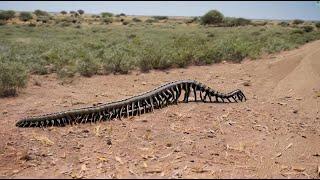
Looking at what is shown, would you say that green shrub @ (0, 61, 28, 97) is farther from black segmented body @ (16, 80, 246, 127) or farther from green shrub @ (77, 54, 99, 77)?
black segmented body @ (16, 80, 246, 127)

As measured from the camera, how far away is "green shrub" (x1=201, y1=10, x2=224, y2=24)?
5291cm

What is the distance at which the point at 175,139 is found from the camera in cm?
689

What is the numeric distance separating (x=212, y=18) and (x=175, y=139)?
47260mm

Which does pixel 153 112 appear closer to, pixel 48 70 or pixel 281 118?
pixel 281 118

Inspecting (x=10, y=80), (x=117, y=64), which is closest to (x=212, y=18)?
(x=117, y=64)

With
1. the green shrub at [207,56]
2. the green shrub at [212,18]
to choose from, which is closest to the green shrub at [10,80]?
the green shrub at [207,56]

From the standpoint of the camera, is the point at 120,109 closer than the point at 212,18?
Yes

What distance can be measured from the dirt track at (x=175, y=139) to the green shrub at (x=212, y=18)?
42.2 metres

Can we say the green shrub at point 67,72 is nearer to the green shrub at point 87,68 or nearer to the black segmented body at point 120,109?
the green shrub at point 87,68

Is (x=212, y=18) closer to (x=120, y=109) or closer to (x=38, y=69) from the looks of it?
(x=38, y=69)

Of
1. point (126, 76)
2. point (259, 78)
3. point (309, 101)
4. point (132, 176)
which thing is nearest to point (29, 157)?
point (132, 176)

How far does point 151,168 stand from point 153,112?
10.1 feet

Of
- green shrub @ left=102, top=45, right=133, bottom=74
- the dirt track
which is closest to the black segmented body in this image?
the dirt track

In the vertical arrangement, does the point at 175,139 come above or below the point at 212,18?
above
